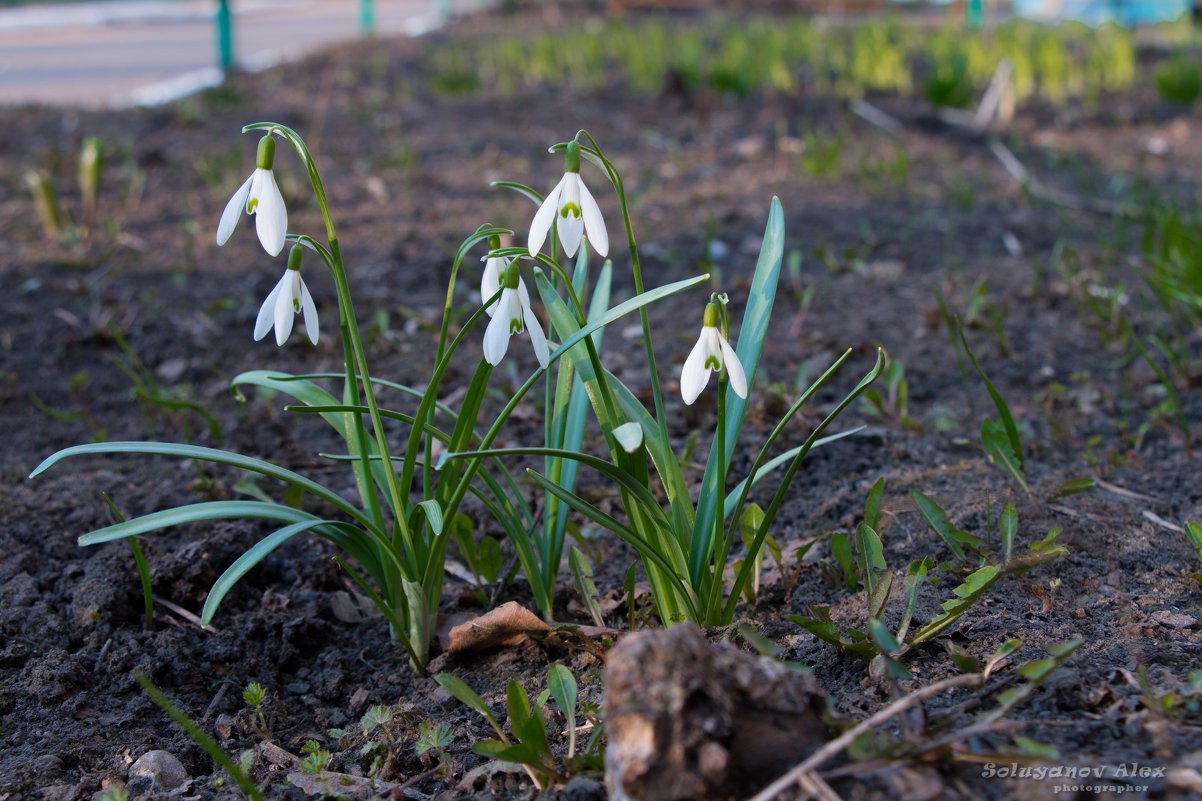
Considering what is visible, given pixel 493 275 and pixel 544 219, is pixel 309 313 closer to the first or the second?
pixel 493 275

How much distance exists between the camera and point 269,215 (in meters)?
1.48

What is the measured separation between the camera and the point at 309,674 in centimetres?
192

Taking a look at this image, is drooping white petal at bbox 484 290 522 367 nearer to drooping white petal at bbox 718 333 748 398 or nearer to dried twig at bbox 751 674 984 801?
drooping white petal at bbox 718 333 748 398

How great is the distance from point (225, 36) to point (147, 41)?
4.94 m

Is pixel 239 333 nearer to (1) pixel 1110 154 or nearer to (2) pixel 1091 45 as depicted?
(1) pixel 1110 154

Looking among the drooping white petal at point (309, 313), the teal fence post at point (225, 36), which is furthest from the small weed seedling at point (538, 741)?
the teal fence post at point (225, 36)

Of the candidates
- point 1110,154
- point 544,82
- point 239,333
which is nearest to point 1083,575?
point 239,333

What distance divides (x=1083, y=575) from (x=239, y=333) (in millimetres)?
2626

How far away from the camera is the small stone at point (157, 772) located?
1580mm

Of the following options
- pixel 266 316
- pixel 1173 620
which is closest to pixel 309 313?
pixel 266 316

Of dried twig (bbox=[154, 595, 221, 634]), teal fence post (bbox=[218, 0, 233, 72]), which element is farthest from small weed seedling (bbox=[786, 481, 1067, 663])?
teal fence post (bbox=[218, 0, 233, 72])

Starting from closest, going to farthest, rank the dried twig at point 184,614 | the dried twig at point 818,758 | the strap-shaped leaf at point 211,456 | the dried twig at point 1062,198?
the dried twig at point 818,758, the strap-shaped leaf at point 211,456, the dried twig at point 184,614, the dried twig at point 1062,198

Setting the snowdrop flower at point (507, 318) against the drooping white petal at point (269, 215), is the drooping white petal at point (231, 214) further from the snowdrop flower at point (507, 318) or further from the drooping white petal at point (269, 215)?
the snowdrop flower at point (507, 318)

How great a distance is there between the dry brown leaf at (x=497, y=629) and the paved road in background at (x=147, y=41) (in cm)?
626
